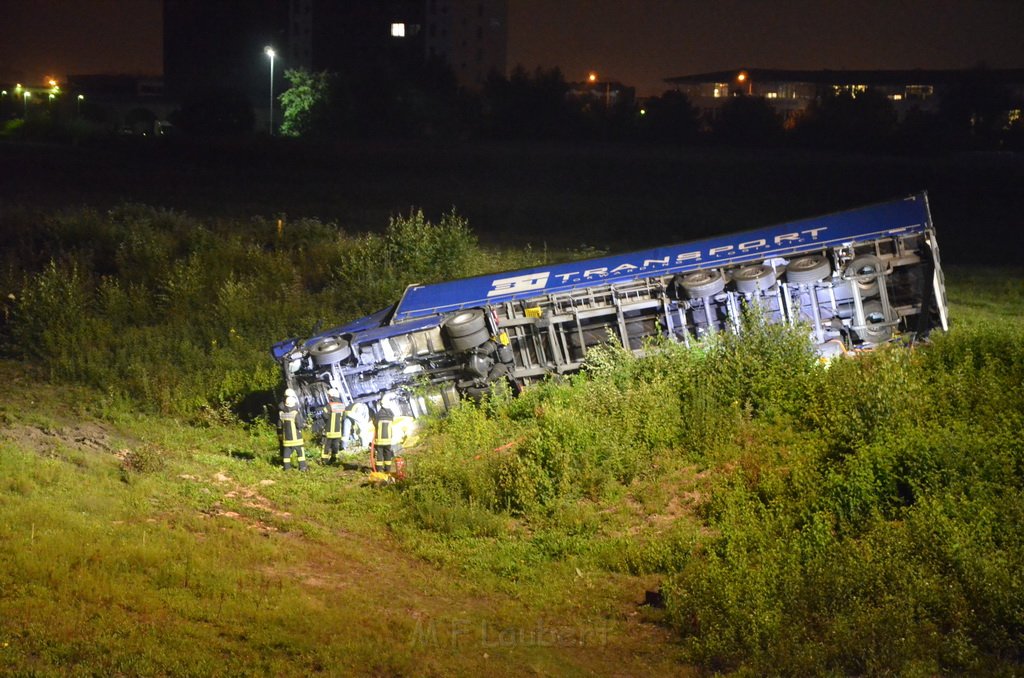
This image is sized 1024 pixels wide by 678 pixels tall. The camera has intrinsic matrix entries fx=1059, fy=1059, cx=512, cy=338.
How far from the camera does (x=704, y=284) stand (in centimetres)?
1571

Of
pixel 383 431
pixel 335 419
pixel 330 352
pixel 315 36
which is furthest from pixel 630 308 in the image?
pixel 315 36

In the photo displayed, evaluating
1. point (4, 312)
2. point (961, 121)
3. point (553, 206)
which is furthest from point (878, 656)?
point (961, 121)

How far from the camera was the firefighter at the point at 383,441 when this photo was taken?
1394 centimetres

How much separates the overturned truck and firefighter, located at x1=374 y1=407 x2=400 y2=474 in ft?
4.97

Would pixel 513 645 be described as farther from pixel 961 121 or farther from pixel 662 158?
pixel 961 121

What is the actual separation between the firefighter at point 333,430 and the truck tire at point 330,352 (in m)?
0.49

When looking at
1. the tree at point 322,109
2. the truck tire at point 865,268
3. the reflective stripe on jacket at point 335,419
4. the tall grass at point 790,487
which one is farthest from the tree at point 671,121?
the reflective stripe on jacket at point 335,419

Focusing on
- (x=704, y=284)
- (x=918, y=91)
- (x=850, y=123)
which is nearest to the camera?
(x=704, y=284)

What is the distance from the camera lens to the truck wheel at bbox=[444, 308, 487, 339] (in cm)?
1561

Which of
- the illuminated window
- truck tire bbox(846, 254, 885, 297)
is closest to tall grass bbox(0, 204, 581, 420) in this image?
truck tire bbox(846, 254, 885, 297)

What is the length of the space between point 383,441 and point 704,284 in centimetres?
533

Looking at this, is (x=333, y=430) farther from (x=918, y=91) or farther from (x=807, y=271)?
(x=918, y=91)

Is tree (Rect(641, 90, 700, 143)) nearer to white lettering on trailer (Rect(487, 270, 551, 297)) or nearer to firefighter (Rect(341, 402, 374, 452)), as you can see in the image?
white lettering on trailer (Rect(487, 270, 551, 297))

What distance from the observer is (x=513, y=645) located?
29.4 ft
